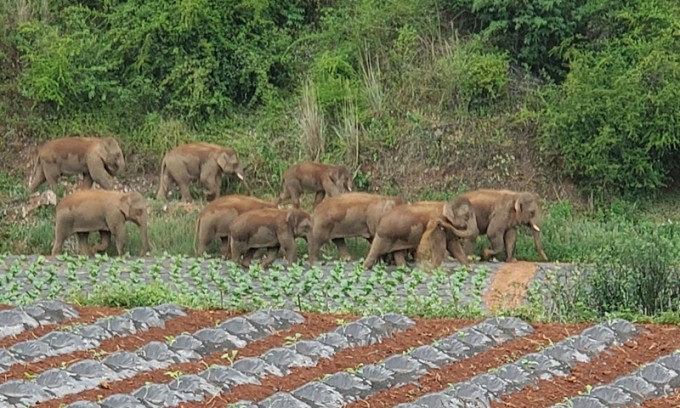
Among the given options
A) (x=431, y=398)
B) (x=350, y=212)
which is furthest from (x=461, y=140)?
(x=431, y=398)

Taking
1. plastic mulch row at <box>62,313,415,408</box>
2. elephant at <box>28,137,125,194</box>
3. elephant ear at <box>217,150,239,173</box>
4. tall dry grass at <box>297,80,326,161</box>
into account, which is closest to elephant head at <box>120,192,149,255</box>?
elephant ear at <box>217,150,239,173</box>

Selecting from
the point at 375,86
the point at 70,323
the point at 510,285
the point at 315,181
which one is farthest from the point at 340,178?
the point at 70,323

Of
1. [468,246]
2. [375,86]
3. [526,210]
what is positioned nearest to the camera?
[526,210]

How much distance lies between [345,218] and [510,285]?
13.3 feet

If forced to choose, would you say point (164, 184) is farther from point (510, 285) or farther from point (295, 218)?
point (510, 285)

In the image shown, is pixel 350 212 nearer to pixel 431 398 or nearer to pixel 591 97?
pixel 591 97

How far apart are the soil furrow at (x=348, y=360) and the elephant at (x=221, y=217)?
331 inches

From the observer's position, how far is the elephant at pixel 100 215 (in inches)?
839

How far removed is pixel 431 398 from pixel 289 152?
17.0 meters

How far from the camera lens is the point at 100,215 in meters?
21.3

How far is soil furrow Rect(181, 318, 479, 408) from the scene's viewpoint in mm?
9914

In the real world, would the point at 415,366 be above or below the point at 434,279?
above

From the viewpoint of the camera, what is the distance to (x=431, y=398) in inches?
373

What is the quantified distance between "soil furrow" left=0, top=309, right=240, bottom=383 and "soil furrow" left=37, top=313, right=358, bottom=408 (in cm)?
71
